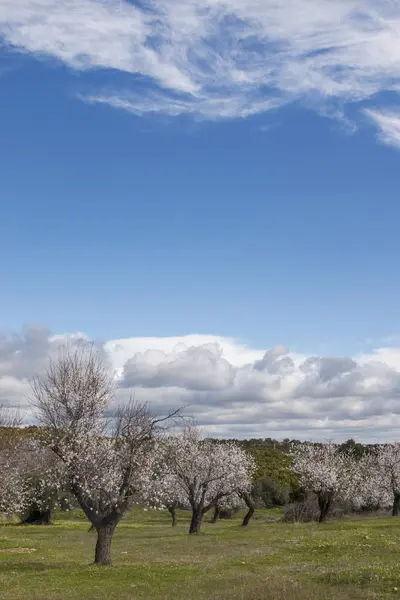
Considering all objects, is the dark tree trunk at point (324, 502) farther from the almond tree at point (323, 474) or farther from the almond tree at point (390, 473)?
the almond tree at point (390, 473)

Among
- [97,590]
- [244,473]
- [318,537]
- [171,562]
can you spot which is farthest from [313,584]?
[244,473]

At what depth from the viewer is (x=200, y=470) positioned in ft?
224

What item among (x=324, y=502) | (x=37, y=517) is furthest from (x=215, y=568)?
(x=37, y=517)

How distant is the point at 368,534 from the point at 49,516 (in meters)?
49.9

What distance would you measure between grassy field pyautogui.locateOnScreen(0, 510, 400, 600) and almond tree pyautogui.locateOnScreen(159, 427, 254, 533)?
8.80 m

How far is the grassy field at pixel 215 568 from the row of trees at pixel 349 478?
1903 centimetres

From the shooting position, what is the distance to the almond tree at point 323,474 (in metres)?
75.2

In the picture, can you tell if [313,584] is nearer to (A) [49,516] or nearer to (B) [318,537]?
(B) [318,537]

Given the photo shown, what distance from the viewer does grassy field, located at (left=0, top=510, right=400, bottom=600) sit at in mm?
26547

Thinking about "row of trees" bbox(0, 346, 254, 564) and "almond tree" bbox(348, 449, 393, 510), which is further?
"almond tree" bbox(348, 449, 393, 510)

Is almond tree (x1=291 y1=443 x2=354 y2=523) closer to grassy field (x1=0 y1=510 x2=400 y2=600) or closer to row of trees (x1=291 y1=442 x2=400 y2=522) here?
row of trees (x1=291 y1=442 x2=400 y2=522)

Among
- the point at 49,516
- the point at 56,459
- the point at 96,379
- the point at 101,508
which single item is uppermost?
the point at 96,379

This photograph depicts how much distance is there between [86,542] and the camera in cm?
5819

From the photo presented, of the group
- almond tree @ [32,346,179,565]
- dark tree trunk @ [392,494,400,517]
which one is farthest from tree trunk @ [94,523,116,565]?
dark tree trunk @ [392,494,400,517]
